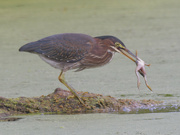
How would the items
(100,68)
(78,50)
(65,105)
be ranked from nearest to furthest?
(65,105), (78,50), (100,68)

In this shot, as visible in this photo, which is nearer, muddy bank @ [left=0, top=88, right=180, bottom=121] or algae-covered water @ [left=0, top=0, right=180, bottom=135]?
algae-covered water @ [left=0, top=0, right=180, bottom=135]

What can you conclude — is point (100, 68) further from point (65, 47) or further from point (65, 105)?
point (65, 105)

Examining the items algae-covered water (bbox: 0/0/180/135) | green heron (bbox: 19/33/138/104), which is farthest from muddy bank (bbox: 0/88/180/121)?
green heron (bbox: 19/33/138/104)

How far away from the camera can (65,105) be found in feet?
10.7

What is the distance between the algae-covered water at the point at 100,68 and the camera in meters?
3.02

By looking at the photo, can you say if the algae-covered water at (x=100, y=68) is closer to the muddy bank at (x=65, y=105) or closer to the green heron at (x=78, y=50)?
the muddy bank at (x=65, y=105)

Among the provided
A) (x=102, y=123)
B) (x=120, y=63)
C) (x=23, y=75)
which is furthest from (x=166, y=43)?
(x=102, y=123)

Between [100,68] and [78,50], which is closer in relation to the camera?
[78,50]

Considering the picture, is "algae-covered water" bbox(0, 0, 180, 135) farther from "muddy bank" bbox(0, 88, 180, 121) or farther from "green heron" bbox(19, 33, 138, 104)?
"green heron" bbox(19, 33, 138, 104)

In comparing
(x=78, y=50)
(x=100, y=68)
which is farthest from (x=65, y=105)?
(x=100, y=68)

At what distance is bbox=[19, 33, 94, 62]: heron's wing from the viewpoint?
3416 mm

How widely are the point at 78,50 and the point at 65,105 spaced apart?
0.41 metres

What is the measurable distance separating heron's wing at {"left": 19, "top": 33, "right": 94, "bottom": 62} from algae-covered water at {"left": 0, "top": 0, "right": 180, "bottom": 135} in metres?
0.45

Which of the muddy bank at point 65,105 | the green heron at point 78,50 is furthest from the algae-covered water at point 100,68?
the green heron at point 78,50
